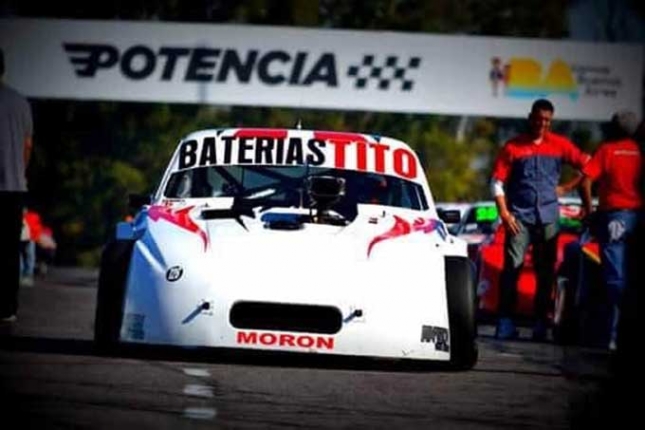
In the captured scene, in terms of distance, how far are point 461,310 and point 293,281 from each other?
0.96m

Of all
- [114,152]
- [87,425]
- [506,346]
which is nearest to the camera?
[87,425]

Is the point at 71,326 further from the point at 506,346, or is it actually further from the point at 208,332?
the point at 208,332

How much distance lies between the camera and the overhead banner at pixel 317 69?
4159 centimetres

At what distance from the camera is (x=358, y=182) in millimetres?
13133

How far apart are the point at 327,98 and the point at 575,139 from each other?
21420 mm

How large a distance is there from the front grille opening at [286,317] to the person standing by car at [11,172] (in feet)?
12.4

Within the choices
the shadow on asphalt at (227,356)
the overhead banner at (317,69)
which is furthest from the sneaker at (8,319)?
the overhead banner at (317,69)

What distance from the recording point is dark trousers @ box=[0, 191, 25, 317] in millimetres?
14742

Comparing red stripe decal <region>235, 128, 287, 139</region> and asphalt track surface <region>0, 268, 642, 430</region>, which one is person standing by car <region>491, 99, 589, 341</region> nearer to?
asphalt track surface <region>0, 268, 642, 430</region>

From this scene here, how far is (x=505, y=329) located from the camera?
54.2 ft

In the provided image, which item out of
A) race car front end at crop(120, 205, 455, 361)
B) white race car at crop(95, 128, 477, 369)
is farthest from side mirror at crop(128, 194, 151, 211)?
race car front end at crop(120, 205, 455, 361)

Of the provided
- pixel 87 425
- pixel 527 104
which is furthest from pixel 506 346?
pixel 527 104

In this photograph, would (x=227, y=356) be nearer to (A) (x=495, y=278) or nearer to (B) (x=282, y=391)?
(B) (x=282, y=391)

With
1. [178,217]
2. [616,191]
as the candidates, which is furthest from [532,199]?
[178,217]
